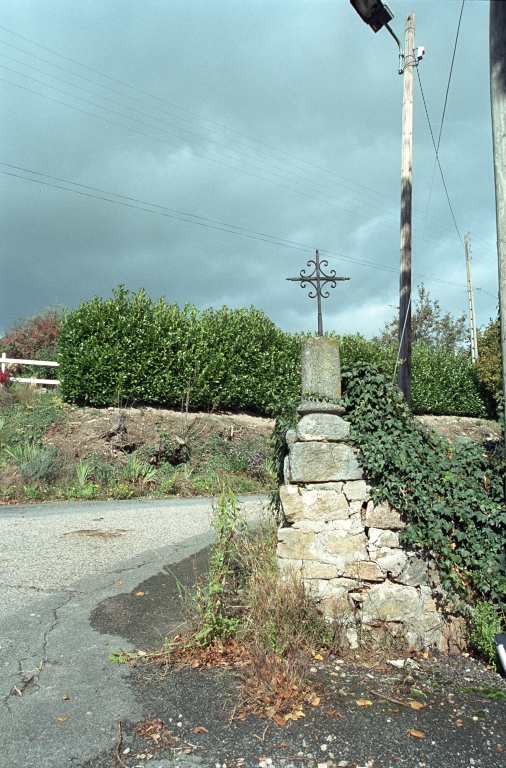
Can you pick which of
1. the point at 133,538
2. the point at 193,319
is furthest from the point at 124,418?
the point at 133,538

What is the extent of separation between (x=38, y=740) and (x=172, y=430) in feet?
35.2

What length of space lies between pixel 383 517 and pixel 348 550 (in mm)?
361

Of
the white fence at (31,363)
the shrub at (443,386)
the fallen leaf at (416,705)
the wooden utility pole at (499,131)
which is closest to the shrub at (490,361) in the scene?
the shrub at (443,386)

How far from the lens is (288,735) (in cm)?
305

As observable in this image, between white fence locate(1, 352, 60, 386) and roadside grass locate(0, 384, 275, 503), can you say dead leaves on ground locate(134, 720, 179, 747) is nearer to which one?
roadside grass locate(0, 384, 275, 503)

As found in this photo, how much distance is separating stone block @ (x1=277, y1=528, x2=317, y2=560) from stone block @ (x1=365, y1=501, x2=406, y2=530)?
1.48 feet

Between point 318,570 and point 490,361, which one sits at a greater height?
point 490,361

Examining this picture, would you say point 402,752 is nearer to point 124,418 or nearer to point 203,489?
point 203,489

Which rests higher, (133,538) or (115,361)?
(115,361)

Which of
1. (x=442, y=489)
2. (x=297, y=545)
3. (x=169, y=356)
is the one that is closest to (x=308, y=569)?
(x=297, y=545)

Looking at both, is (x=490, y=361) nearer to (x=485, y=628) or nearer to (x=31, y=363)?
(x=31, y=363)

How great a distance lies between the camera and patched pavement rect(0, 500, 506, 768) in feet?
9.50

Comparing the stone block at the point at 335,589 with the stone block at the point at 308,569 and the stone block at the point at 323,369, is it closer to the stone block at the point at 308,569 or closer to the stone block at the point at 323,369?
the stone block at the point at 308,569

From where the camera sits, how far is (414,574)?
4.19 m
